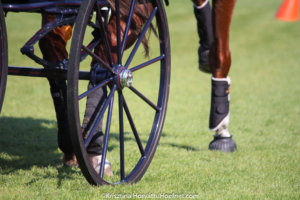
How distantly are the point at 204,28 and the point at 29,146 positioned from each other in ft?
6.25

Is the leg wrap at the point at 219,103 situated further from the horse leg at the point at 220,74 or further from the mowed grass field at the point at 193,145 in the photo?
the mowed grass field at the point at 193,145

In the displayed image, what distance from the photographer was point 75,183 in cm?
304

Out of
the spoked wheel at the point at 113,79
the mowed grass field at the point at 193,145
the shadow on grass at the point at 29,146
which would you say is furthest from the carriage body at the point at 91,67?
the shadow on grass at the point at 29,146

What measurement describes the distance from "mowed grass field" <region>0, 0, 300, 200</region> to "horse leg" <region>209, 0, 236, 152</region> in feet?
0.53

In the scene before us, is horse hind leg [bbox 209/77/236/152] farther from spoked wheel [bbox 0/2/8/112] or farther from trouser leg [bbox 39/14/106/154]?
spoked wheel [bbox 0/2/8/112]

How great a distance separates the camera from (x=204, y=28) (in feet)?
14.5

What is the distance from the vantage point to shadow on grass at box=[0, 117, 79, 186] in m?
3.54

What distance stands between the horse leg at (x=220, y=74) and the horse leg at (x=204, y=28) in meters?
0.24

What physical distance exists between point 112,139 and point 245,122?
1771 mm

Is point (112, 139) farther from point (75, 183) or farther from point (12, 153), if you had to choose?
point (75, 183)

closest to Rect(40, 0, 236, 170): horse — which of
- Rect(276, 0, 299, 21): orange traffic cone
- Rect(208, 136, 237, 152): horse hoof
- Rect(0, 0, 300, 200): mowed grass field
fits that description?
Result: Rect(208, 136, 237, 152): horse hoof

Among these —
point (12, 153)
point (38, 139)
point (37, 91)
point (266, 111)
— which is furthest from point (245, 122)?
point (37, 91)

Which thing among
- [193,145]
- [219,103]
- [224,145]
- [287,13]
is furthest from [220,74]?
[287,13]

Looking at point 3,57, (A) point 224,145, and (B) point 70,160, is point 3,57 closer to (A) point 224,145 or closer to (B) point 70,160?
(B) point 70,160
